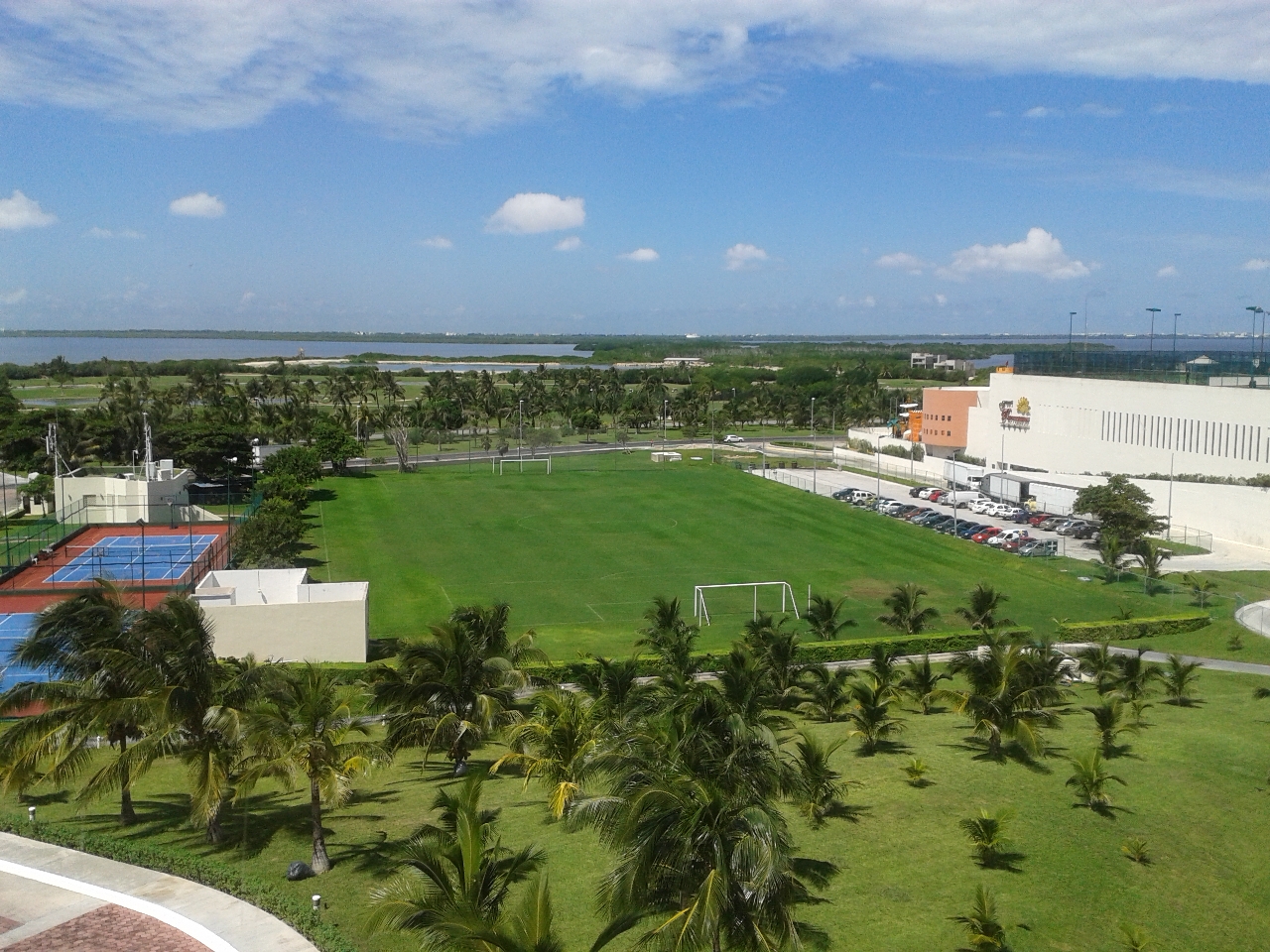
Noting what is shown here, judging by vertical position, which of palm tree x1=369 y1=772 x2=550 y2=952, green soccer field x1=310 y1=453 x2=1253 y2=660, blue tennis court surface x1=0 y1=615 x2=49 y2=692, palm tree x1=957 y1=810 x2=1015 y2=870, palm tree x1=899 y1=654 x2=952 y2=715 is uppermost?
palm tree x1=369 y1=772 x2=550 y2=952

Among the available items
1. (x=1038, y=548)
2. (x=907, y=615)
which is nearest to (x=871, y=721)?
(x=907, y=615)

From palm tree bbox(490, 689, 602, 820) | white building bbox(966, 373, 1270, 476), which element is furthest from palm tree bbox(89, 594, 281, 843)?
white building bbox(966, 373, 1270, 476)

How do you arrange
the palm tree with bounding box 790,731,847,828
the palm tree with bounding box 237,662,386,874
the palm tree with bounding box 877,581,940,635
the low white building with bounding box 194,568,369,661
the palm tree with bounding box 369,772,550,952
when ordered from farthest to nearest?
the palm tree with bounding box 877,581,940,635 → the low white building with bounding box 194,568,369,661 → the palm tree with bounding box 790,731,847,828 → the palm tree with bounding box 237,662,386,874 → the palm tree with bounding box 369,772,550,952

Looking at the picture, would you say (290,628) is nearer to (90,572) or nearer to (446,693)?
(446,693)

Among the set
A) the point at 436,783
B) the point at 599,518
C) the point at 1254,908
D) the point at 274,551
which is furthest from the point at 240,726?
the point at 599,518

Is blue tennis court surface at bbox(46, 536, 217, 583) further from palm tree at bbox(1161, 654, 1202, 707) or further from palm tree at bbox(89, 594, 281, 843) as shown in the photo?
palm tree at bbox(1161, 654, 1202, 707)

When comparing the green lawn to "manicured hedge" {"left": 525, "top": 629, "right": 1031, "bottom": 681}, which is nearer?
the green lawn

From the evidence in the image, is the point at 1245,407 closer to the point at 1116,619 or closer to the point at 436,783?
the point at 1116,619

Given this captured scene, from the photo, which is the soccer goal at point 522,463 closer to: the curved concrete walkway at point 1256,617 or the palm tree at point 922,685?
the curved concrete walkway at point 1256,617
